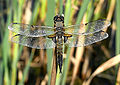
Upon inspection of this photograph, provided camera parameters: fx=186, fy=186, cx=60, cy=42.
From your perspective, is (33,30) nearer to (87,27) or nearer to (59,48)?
(59,48)

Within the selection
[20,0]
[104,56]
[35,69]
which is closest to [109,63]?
[20,0]

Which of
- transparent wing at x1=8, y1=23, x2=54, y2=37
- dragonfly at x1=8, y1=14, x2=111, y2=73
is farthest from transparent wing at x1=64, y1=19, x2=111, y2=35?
transparent wing at x1=8, y1=23, x2=54, y2=37

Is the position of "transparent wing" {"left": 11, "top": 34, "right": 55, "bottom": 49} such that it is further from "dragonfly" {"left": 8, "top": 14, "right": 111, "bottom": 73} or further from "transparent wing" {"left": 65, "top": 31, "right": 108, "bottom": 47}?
"transparent wing" {"left": 65, "top": 31, "right": 108, "bottom": 47}

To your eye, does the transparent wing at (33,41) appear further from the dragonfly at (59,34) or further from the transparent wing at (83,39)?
the transparent wing at (83,39)

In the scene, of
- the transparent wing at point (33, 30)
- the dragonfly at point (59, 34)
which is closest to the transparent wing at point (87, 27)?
the dragonfly at point (59, 34)

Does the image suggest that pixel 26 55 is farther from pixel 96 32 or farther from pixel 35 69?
pixel 96 32

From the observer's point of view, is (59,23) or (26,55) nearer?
(59,23)

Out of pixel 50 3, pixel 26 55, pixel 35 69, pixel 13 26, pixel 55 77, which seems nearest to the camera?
pixel 55 77
